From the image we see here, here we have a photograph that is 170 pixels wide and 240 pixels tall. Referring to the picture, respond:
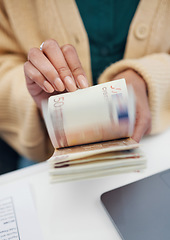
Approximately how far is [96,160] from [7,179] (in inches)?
9.1

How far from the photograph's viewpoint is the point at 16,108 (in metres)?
0.59

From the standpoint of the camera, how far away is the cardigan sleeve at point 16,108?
0.55 m

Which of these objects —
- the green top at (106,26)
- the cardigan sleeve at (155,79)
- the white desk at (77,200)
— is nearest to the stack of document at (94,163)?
the white desk at (77,200)

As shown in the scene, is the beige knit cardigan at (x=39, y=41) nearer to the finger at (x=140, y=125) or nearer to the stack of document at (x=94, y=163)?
Result: the finger at (x=140, y=125)

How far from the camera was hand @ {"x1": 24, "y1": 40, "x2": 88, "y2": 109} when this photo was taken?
0.34 meters

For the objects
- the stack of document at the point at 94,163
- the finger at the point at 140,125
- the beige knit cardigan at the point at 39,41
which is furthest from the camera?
the beige knit cardigan at the point at 39,41

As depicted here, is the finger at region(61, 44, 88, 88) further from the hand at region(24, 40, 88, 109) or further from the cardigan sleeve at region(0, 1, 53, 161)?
the cardigan sleeve at region(0, 1, 53, 161)

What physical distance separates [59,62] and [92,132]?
0.48 ft

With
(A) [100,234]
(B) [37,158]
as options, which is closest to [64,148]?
(A) [100,234]

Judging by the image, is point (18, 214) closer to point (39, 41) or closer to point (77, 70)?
point (77, 70)

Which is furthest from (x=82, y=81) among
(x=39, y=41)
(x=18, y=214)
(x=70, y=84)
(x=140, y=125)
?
(x=39, y=41)

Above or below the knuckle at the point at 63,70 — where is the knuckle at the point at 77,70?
below

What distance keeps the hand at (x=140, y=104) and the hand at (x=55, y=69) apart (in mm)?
132

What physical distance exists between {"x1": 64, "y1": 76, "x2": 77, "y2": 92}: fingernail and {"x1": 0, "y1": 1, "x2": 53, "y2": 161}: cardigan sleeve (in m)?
0.22
